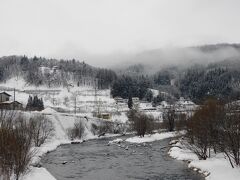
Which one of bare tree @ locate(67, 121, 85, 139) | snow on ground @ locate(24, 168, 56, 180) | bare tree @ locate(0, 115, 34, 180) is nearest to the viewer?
bare tree @ locate(0, 115, 34, 180)

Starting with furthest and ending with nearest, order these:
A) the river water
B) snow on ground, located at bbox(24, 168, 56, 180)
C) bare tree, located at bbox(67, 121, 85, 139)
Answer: bare tree, located at bbox(67, 121, 85, 139) → the river water → snow on ground, located at bbox(24, 168, 56, 180)

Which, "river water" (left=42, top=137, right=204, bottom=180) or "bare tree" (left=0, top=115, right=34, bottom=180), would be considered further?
"river water" (left=42, top=137, right=204, bottom=180)

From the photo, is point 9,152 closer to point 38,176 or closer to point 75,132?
point 38,176

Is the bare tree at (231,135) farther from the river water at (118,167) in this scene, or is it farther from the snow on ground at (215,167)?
the river water at (118,167)

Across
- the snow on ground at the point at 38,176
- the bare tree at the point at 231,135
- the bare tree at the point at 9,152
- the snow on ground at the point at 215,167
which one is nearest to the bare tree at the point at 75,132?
the snow on ground at the point at 215,167

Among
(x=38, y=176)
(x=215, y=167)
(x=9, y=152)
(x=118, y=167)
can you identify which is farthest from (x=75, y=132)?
(x=9, y=152)

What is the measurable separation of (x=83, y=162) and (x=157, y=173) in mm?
14102

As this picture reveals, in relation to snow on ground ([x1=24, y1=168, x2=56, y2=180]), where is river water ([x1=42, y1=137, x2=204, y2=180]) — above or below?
below

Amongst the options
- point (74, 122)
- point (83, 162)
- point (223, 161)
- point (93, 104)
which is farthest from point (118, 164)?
point (93, 104)

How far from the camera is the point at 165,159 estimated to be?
50.9m

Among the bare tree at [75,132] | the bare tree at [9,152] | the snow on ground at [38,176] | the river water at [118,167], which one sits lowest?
the bare tree at [75,132]

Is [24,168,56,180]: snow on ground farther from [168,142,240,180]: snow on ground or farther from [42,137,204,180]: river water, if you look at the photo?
[168,142,240,180]: snow on ground

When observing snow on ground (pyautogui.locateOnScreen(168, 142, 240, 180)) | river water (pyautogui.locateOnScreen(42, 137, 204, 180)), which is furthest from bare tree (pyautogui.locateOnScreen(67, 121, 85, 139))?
snow on ground (pyautogui.locateOnScreen(168, 142, 240, 180))

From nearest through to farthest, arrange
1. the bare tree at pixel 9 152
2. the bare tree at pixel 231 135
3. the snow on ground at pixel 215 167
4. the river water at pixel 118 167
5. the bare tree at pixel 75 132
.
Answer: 1. the bare tree at pixel 9 152
2. the snow on ground at pixel 215 167
3. the bare tree at pixel 231 135
4. the river water at pixel 118 167
5. the bare tree at pixel 75 132
